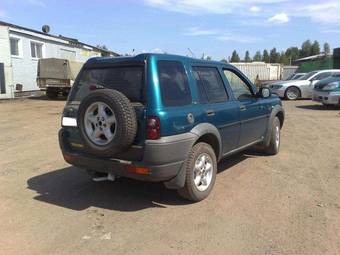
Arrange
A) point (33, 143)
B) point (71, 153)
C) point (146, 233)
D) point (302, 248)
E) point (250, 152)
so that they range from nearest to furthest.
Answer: point (302, 248) < point (146, 233) < point (71, 153) < point (250, 152) < point (33, 143)

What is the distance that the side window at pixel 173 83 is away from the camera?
4.95m

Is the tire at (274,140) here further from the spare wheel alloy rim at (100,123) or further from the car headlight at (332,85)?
the car headlight at (332,85)

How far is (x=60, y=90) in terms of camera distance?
78.0 feet

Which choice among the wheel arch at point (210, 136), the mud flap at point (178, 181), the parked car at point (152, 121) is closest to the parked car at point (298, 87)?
the wheel arch at point (210, 136)

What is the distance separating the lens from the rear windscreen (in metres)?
4.95

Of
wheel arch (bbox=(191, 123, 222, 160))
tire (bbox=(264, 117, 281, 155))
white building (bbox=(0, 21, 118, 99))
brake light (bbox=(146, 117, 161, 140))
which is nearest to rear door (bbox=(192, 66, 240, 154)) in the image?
wheel arch (bbox=(191, 123, 222, 160))

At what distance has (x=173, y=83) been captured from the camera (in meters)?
5.13

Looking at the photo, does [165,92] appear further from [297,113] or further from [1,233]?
[297,113]

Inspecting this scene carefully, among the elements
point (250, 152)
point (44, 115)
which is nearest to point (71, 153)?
point (250, 152)

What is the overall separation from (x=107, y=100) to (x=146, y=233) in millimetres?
1530

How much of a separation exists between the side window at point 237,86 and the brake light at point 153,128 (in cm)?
207

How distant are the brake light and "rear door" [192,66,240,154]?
2.88 ft

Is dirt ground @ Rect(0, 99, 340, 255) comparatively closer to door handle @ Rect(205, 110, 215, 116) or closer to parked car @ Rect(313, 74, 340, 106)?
door handle @ Rect(205, 110, 215, 116)

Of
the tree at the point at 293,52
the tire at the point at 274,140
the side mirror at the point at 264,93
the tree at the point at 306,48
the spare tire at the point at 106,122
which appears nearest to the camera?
the spare tire at the point at 106,122
